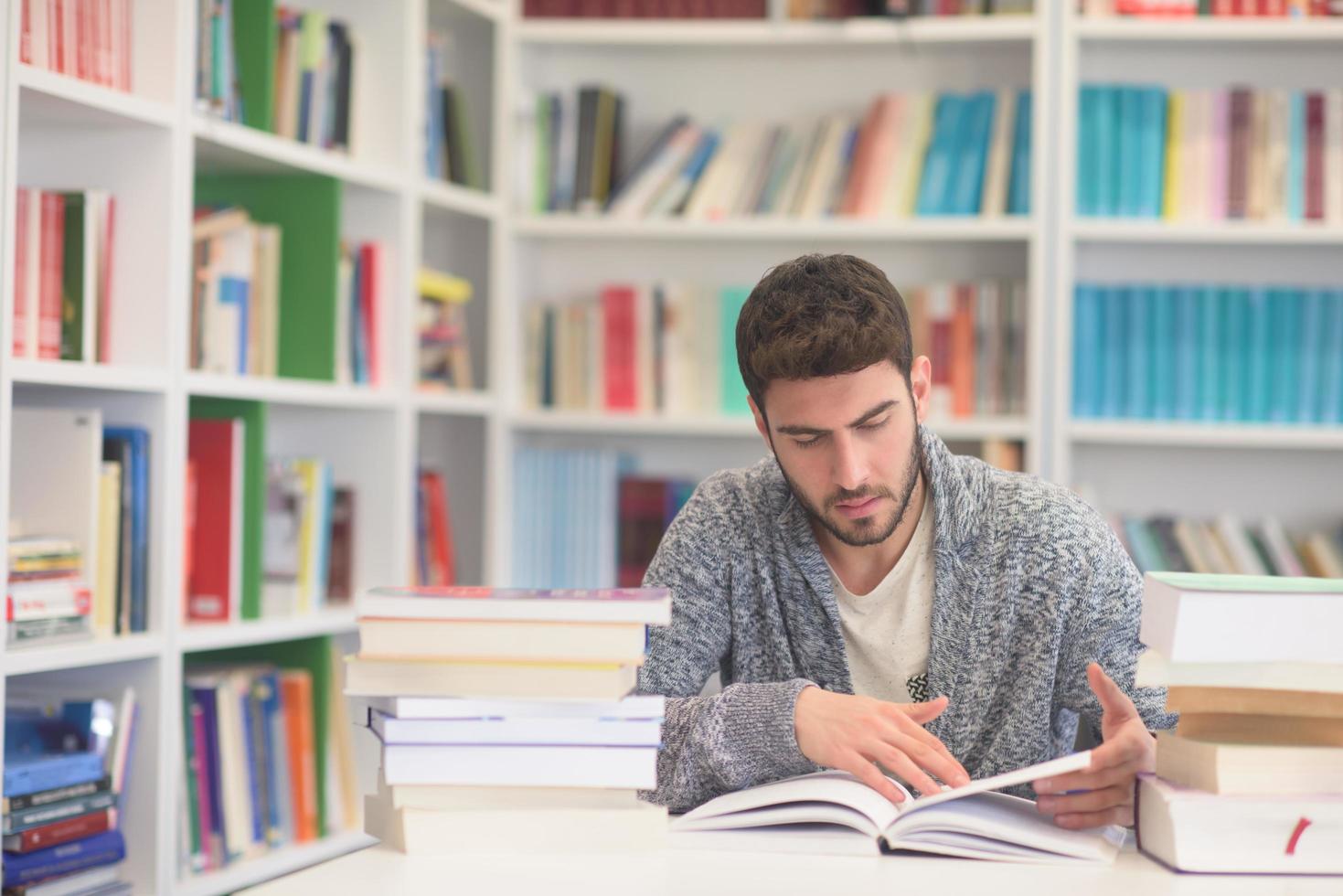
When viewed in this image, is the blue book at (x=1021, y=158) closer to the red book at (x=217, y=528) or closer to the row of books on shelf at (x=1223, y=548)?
the row of books on shelf at (x=1223, y=548)

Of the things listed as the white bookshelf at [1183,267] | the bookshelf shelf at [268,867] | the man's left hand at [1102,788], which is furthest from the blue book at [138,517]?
the white bookshelf at [1183,267]

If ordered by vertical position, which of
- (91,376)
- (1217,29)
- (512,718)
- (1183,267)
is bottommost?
(512,718)

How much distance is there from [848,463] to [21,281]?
4.13 ft

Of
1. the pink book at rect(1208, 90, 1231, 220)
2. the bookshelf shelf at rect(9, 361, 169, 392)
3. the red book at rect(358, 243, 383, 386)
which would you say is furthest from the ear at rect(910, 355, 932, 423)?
the pink book at rect(1208, 90, 1231, 220)

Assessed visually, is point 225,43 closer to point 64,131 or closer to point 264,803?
point 64,131

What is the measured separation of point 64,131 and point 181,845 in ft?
3.73

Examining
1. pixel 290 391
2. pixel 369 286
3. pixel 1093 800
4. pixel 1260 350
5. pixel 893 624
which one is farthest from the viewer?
pixel 1260 350

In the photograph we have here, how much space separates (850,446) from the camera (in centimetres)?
159

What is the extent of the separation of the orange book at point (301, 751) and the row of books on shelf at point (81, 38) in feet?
3.54

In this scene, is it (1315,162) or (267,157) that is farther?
(1315,162)

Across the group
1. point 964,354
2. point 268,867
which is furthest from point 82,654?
point 964,354

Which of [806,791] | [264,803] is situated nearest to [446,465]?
[264,803]

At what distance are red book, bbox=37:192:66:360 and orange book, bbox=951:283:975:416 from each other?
69.6 inches

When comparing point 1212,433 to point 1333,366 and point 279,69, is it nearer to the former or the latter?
point 1333,366
